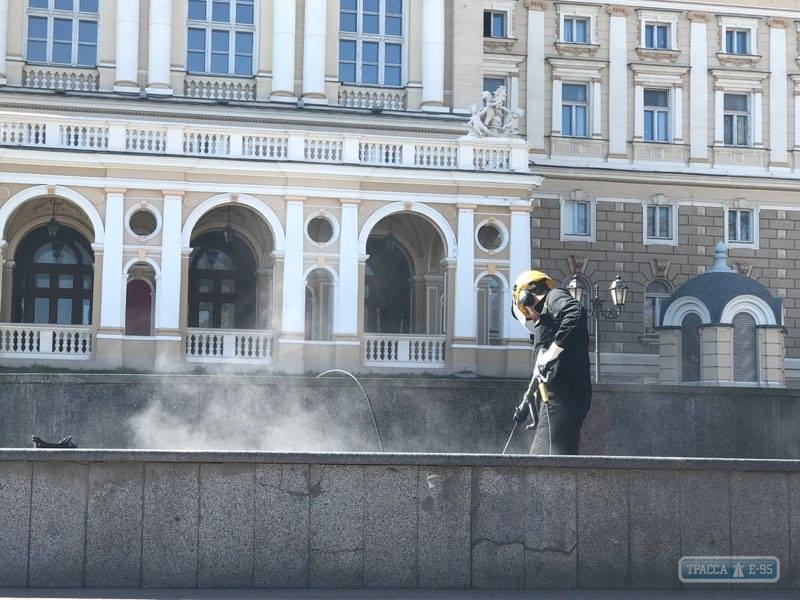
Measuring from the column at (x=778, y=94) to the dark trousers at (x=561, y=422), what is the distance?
121 ft

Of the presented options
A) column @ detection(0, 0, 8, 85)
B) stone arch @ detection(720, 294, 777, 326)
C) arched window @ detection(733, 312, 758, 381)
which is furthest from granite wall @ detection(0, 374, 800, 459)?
column @ detection(0, 0, 8, 85)

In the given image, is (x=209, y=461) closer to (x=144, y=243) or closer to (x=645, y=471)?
(x=645, y=471)

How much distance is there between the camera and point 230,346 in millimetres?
33750

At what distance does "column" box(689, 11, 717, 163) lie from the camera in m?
47.4

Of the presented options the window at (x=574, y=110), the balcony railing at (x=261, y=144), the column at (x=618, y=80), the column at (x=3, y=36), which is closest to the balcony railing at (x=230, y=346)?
the balcony railing at (x=261, y=144)

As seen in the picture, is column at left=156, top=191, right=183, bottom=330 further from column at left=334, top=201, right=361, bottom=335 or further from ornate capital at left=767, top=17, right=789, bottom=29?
ornate capital at left=767, top=17, right=789, bottom=29

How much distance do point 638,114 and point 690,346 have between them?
11.3 m

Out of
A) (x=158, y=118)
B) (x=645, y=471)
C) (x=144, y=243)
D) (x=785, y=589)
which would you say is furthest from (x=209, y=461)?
(x=158, y=118)

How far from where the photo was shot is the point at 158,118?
3922 cm

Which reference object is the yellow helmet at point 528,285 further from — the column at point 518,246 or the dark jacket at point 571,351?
the column at point 518,246

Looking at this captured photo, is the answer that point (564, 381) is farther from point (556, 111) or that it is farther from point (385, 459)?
point (556, 111)

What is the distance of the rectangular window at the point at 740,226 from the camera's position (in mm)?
47219

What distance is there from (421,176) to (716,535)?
78.0 feet

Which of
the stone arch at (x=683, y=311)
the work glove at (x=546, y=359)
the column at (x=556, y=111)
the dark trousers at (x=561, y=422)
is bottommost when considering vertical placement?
the dark trousers at (x=561, y=422)
